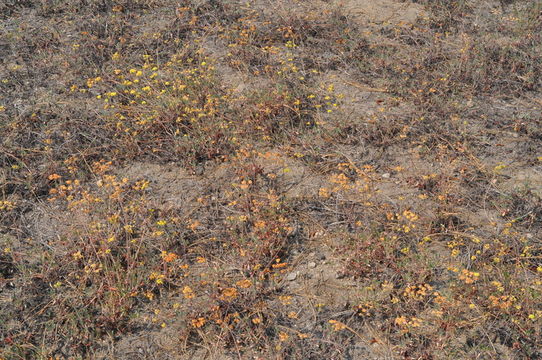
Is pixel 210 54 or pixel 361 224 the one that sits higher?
pixel 210 54

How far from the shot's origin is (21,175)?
6125mm

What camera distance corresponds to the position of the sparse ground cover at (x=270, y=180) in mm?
4613

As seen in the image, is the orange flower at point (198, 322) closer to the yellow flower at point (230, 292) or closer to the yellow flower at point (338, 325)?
the yellow flower at point (230, 292)

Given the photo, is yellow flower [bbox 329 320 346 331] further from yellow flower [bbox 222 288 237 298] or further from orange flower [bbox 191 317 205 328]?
orange flower [bbox 191 317 205 328]

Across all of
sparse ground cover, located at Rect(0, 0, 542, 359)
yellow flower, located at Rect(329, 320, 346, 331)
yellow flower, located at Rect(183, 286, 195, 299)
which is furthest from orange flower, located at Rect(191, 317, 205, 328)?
yellow flower, located at Rect(329, 320, 346, 331)

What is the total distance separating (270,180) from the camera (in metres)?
5.98

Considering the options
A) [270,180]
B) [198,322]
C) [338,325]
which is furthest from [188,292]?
[270,180]

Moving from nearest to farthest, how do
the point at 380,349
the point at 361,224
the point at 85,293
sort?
the point at 380,349 < the point at 85,293 < the point at 361,224

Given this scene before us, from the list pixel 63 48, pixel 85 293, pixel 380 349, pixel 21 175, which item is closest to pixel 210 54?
pixel 63 48

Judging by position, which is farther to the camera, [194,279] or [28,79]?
[28,79]

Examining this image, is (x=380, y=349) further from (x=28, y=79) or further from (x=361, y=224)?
(x=28, y=79)


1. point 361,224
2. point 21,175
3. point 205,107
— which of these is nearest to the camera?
point 361,224

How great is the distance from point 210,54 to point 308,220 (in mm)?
3472

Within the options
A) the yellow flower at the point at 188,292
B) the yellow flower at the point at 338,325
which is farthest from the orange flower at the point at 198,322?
the yellow flower at the point at 338,325
